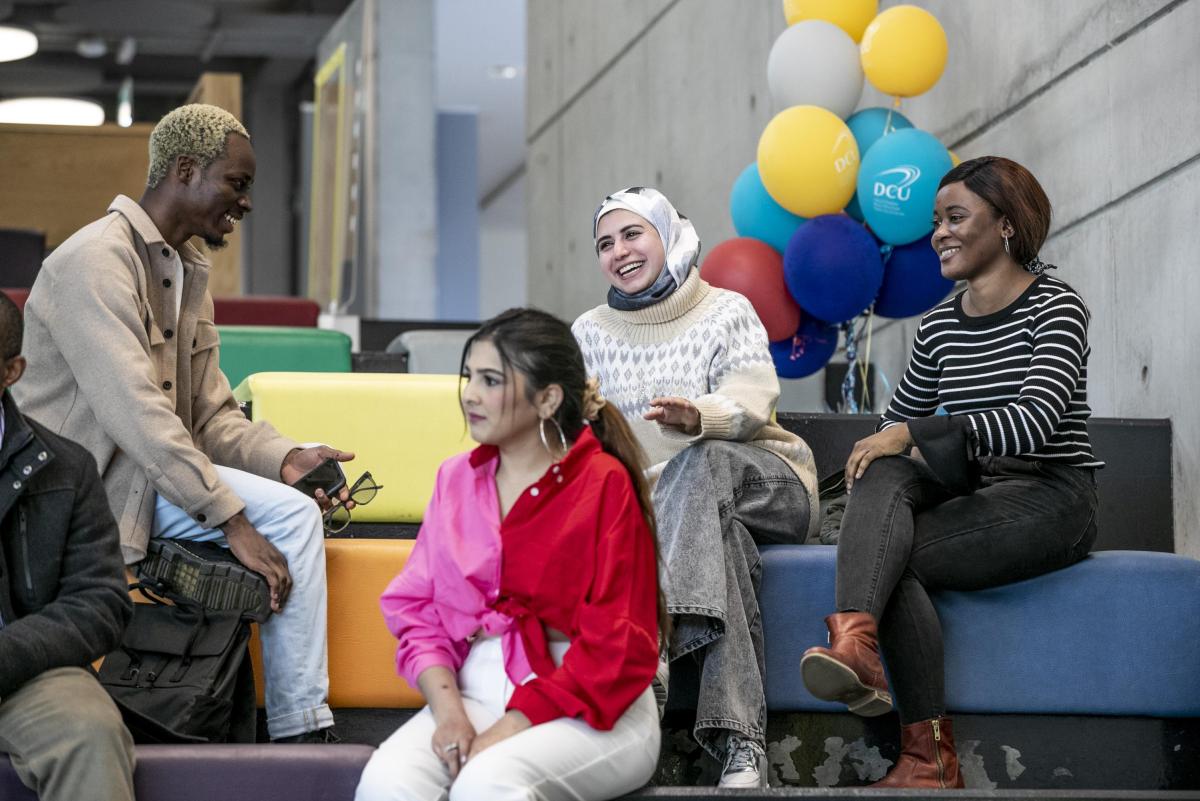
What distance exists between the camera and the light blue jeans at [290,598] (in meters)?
2.55

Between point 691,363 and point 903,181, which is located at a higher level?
point 903,181

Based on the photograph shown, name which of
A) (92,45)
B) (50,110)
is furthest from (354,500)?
(50,110)

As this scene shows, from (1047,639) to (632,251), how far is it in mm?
1020

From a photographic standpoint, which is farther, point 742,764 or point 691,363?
point 691,363

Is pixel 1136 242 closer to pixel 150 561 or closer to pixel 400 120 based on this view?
pixel 150 561

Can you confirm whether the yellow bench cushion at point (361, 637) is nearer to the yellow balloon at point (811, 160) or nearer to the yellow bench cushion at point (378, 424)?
the yellow bench cushion at point (378, 424)

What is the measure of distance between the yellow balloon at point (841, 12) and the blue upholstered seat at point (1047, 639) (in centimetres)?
200

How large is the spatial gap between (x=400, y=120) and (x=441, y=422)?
8065mm

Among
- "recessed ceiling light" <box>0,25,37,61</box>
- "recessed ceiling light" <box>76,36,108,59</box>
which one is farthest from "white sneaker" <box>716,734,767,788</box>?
"recessed ceiling light" <box>76,36,108,59</box>

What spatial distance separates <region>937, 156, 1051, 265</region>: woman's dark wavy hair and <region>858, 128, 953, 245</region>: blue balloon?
90 cm

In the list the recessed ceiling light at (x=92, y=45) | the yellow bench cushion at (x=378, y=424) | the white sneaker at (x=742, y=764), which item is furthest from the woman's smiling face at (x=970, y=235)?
the recessed ceiling light at (x=92, y=45)

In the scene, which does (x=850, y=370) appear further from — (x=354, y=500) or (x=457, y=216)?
(x=457, y=216)

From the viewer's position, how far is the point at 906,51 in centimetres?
396

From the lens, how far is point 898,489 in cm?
264
